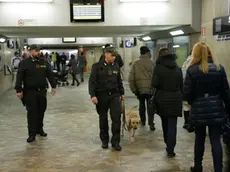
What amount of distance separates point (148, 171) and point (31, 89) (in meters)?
2.68

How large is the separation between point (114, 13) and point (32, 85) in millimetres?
3658

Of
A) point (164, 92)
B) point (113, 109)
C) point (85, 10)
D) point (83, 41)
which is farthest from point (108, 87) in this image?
point (83, 41)

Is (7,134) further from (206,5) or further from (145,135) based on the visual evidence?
(206,5)

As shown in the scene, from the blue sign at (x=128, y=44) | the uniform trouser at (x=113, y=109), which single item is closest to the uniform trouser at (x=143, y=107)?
the uniform trouser at (x=113, y=109)

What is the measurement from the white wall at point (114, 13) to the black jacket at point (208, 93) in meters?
5.20

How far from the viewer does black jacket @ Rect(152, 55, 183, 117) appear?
16.5 ft

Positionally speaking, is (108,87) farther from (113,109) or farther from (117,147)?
(117,147)

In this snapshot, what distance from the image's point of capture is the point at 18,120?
8.40m

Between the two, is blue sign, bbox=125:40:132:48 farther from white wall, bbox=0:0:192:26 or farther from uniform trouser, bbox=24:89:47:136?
uniform trouser, bbox=24:89:47:136

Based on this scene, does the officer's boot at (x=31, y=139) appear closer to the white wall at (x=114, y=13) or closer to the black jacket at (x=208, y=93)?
the black jacket at (x=208, y=93)

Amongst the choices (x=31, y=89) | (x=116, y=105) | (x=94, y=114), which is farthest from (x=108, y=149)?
(x=94, y=114)

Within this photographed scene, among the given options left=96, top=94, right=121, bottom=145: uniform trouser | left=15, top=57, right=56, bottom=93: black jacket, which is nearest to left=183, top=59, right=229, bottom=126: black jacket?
left=96, top=94, right=121, bottom=145: uniform trouser

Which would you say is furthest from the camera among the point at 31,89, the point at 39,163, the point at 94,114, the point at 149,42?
the point at 149,42

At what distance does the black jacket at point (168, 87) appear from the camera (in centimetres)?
504
